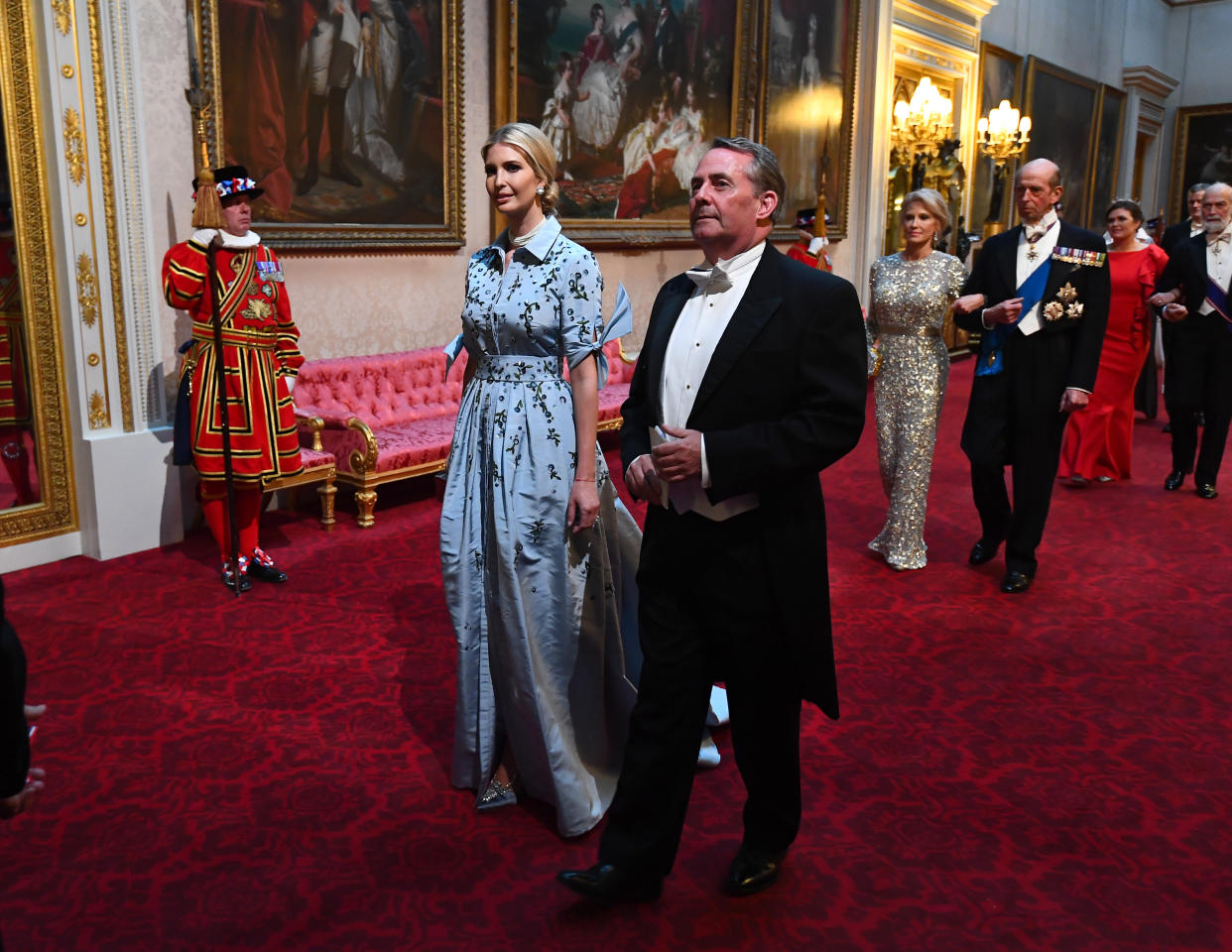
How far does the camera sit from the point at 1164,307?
23.5ft

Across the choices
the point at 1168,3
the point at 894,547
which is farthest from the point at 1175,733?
the point at 1168,3

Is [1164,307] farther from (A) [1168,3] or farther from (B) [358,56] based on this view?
(A) [1168,3]

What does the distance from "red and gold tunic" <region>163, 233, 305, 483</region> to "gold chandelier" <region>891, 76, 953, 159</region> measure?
8.79 metres

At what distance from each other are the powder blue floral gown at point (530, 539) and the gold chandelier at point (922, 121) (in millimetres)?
9982

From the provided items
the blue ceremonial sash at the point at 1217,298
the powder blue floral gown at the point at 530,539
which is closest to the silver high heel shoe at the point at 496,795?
the powder blue floral gown at the point at 530,539

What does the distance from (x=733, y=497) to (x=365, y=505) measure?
161 inches

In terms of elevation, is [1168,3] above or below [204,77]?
above

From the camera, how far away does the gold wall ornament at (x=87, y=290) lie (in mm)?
5293

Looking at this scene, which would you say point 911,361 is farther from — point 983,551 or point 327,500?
point 327,500

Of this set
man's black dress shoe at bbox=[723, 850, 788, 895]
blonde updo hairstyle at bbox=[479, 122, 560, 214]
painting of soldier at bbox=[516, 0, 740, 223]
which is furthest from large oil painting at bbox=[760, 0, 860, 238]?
man's black dress shoe at bbox=[723, 850, 788, 895]

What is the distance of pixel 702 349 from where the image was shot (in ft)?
8.13

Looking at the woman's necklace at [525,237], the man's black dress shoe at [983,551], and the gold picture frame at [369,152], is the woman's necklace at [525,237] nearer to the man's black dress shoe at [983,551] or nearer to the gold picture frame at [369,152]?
the man's black dress shoe at [983,551]

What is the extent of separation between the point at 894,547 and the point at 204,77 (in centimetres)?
432

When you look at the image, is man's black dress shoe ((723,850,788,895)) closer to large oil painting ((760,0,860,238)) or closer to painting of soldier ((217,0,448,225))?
painting of soldier ((217,0,448,225))
